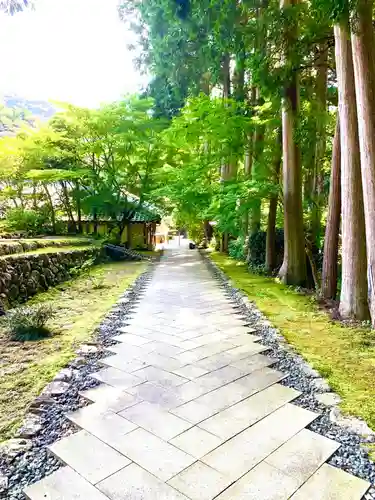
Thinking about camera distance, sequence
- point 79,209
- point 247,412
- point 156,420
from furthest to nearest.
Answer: point 79,209 < point 247,412 < point 156,420

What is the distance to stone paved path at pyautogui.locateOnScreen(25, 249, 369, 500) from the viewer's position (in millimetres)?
2059

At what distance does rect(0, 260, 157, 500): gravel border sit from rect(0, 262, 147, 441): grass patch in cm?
21

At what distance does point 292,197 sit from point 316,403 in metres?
6.72

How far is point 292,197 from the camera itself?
9078 millimetres

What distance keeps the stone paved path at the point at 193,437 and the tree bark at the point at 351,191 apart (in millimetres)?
2230

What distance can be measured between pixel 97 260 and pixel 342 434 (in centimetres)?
1404

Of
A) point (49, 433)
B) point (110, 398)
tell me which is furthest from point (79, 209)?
point (49, 433)

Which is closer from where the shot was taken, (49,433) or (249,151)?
(49,433)

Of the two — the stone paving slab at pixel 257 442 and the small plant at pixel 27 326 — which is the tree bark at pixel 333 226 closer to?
the stone paving slab at pixel 257 442

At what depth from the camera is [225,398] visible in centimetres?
311

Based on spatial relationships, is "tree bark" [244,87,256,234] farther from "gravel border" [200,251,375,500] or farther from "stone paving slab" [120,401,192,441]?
"stone paving slab" [120,401,192,441]

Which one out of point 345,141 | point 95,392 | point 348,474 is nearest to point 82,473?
point 95,392

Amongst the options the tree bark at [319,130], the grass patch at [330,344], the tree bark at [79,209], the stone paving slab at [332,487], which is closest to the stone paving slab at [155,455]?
the stone paving slab at [332,487]

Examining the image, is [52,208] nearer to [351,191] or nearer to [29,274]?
[29,274]
